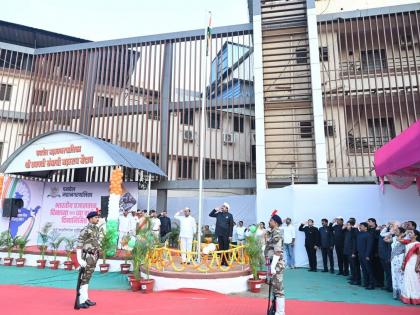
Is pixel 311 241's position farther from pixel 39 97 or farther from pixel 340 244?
pixel 39 97

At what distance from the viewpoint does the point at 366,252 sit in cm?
773

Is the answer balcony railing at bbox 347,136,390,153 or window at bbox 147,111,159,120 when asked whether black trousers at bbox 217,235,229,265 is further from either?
window at bbox 147,111,159,120

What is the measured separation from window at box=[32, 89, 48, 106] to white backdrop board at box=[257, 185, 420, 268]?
43.2 ft

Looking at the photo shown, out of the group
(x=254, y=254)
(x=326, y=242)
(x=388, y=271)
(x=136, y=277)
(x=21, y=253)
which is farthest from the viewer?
(x=21, y=253)

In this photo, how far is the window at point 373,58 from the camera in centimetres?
1470

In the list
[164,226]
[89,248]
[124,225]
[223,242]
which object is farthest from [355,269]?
[124,225]

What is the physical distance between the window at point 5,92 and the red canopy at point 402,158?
18.8 meters

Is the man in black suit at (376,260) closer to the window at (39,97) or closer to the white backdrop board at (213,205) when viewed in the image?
the white backdrop board at (213,205)

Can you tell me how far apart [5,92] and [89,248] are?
16.4 meters

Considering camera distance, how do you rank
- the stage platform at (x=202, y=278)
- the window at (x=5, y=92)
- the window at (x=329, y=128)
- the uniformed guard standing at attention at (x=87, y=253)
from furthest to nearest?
1. the window at (x=5, y=92)
2. the window at (x=329, y=128)
3. the stage platform at (x=202, y=278)
4. the uniformed guard standing at attention at (x=87, y=253)

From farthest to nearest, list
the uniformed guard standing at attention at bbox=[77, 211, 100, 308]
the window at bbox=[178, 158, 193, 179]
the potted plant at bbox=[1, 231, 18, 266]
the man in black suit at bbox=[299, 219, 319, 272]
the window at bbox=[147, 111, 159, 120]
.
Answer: the window at bbox=[147, 111, 159, 120]
the window at bbox=[178, 158, 193, 179]
the potted plant at bbox=[1, 231, 18, 266]
the man in black suit at bbox=[299, 219, 319, 272]
the uniformed guard standing at attention at bbox=[77, 211, 100, 308]

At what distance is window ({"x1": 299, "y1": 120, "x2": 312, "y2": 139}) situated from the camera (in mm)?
14176

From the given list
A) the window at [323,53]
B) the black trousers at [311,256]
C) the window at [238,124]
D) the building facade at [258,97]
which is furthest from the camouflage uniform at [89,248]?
the window at [323,53]

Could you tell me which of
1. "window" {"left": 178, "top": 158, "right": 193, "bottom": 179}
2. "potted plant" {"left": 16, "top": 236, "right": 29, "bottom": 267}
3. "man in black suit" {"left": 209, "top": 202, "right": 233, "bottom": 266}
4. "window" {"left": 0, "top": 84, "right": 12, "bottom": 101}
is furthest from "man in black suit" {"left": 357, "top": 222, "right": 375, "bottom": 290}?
"window" {"left": 0, "top": 84, "right": 12, "bottom": 101}
